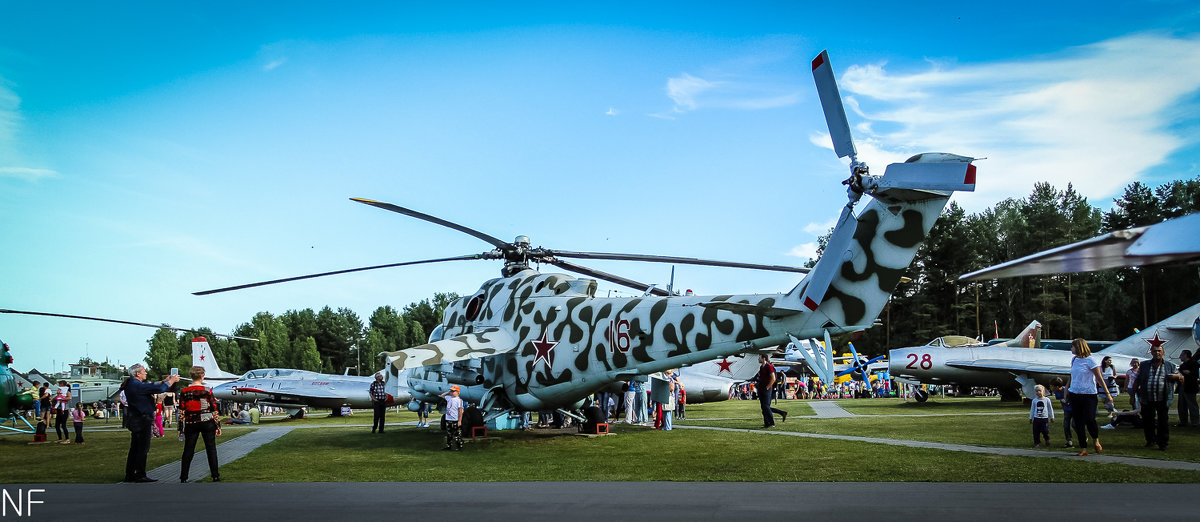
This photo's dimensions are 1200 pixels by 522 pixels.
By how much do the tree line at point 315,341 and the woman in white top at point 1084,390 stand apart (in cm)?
7888

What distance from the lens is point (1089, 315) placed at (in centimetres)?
5256

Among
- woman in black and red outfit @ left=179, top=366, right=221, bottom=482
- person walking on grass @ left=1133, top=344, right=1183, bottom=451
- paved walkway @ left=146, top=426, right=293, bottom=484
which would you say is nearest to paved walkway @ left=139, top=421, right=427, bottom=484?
paved walkway @ left=146, top=426, right=293, bottom=484

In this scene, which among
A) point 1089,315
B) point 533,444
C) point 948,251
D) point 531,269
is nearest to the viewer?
point 533,444

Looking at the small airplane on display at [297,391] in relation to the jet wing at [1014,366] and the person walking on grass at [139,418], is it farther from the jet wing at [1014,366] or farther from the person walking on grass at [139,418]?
the jet wing at [1014,366]

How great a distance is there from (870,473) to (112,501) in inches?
338

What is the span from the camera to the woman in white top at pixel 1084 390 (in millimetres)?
10625

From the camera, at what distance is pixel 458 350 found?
1523 cm

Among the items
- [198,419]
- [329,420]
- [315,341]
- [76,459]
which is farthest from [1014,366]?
[315,341]

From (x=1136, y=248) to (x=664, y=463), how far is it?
8.04m

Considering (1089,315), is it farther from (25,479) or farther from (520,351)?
(25,479)

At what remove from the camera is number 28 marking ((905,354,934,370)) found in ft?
92.5

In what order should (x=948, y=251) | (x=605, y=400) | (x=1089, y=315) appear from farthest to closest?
1. (x=948, y=251)
2. (x=1089, y=315)
3. (x=605, y=400)

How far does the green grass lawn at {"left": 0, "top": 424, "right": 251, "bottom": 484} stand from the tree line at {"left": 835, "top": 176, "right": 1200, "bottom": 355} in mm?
46611

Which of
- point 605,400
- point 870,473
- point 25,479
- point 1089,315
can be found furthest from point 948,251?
point 25,479
